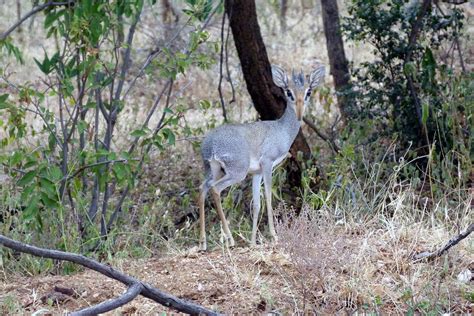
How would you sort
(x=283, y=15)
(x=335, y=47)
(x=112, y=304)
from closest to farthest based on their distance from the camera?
(x=112, y=304) < (x=335, y=47) < (x=283, y=15)

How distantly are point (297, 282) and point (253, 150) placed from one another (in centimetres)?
185

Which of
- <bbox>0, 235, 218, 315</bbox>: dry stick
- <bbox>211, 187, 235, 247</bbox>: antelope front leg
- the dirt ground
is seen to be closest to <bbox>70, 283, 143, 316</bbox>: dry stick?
<bbox>0, 235, 218, 315</bbox>: dry stick

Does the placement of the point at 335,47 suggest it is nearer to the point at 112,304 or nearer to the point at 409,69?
the point at 409,69

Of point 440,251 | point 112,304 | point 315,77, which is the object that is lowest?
point 440,251

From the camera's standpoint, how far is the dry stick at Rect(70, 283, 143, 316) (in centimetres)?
423

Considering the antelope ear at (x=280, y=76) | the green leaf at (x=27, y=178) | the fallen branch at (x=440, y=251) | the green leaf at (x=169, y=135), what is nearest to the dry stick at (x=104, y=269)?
the fallen branch at (x=440, y=251)

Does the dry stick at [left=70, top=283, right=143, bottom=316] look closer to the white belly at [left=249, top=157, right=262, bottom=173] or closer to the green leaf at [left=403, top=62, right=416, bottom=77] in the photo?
the white belly at [left=249, top=157, right=262, bottom=173]

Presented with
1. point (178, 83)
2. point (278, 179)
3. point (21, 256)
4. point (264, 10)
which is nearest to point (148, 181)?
point (278, 179)

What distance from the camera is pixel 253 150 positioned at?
7160 mm

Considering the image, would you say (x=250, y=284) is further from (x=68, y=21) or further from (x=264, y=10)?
(x=264, y=10)

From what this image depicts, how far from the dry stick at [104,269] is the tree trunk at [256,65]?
14.4 ft

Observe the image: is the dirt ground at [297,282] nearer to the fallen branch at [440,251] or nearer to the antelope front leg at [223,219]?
the fallen branch at [440,251]

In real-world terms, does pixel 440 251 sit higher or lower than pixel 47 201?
lower

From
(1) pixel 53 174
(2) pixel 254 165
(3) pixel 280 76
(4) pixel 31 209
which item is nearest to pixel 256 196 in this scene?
(2) pixel 254 165
